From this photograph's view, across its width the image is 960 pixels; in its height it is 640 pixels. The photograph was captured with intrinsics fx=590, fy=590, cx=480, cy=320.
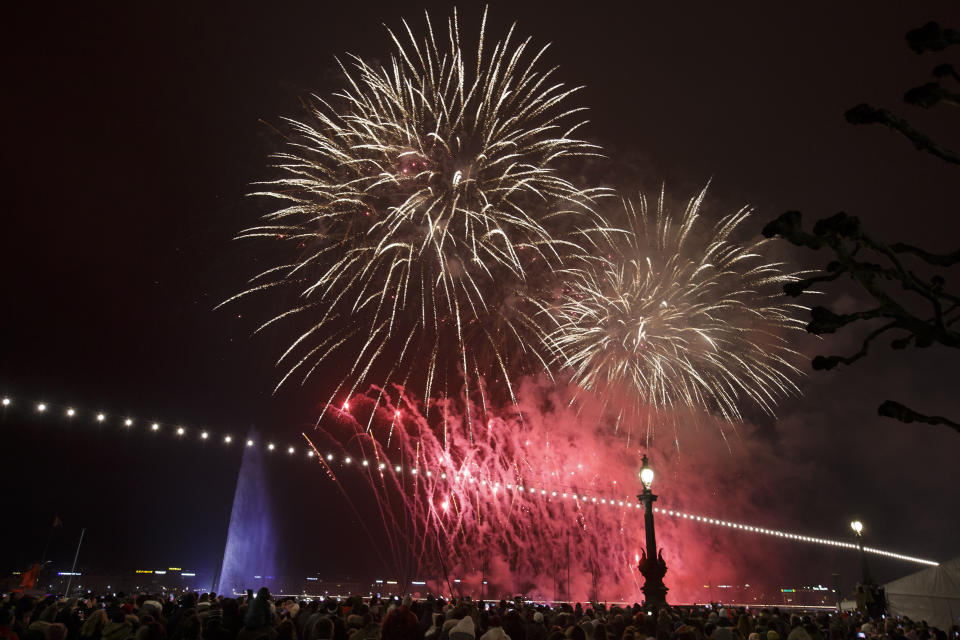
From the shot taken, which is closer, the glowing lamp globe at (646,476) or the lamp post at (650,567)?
the lamp post at (650,567)

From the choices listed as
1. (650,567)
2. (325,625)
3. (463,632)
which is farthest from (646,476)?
(325,625)

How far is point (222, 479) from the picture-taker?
1984 inches

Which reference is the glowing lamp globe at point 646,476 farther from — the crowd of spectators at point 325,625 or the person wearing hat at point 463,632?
the person wearing hat at point 463,632

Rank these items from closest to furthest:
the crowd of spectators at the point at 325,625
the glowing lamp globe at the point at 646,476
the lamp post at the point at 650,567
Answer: the crowd of spectators at the point at 325,625 → the lamp post at the point at 650,567 → the glowing lamp globe at the point at 646,476

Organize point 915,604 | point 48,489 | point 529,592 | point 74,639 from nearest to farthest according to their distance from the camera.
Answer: point 74,639 < point 915,604 < point 48,489 < point 529,592

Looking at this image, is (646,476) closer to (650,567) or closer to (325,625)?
(650,567)

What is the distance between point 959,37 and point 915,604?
2720 centimetres

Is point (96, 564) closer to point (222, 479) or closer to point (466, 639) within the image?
point (222, 479)

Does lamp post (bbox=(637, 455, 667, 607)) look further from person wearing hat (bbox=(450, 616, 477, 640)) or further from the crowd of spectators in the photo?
person wearing hat (bbox=(450, 616, 477, 640))

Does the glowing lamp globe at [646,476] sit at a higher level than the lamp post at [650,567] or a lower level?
higher

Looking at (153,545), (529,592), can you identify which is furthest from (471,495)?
(153,545)

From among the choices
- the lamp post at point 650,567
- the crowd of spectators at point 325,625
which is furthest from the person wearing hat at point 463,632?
the lamp post at point 650,567

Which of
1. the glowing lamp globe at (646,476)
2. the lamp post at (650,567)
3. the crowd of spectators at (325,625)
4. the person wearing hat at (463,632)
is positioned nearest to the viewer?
the crowd of spectators at (325,625)

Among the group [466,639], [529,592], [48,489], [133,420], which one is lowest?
[529,592]
